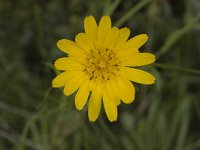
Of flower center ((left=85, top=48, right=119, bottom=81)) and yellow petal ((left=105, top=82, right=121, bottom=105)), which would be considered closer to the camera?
yellow petal ((left=105, top=82, right=121, bottom=105))

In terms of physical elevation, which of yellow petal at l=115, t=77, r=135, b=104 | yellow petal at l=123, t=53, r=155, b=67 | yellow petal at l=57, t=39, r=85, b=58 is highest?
yellow petal at l=57, t=39, r=85, b=58

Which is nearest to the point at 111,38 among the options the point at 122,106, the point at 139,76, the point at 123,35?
the point at 123,35

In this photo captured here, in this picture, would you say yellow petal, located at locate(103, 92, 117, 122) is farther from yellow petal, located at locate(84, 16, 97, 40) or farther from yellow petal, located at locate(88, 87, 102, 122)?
yellow petal, located at locate(84, 16, 97, 40)

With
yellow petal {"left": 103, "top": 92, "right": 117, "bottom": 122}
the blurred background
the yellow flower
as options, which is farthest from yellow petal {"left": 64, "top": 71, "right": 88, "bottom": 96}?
the blurred background

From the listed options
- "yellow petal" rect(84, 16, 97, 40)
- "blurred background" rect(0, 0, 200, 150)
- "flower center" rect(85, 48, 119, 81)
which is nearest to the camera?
"yellow petal" rect(84, 16, 97, 40)

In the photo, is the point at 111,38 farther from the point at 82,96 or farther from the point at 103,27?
the point at 82,96

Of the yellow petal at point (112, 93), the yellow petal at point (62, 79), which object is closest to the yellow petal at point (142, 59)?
the yellow petal at point (112, 93)
